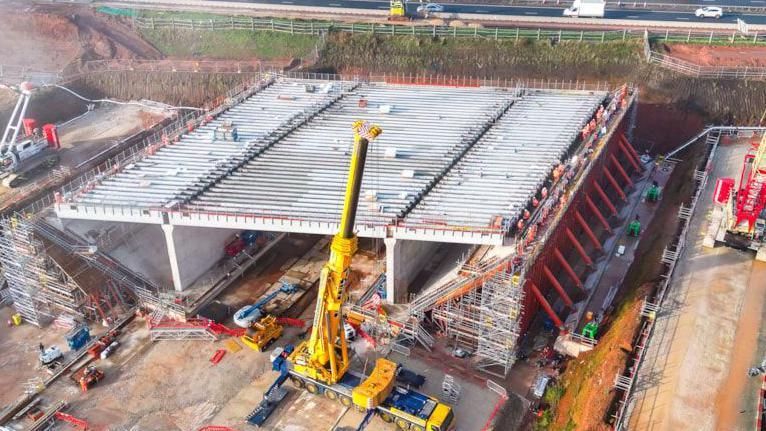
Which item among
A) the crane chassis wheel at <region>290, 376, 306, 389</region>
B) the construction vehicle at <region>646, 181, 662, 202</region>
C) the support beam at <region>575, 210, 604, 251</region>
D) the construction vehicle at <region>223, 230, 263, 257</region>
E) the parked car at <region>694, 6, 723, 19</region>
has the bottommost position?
the crane chassis wheel at <region>290, 376, 306, 389</region>

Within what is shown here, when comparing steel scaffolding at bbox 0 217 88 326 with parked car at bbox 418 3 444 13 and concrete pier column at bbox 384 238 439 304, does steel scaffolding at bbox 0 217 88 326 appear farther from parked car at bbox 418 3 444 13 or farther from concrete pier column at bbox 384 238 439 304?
parked car at bbox 418 3 444 13

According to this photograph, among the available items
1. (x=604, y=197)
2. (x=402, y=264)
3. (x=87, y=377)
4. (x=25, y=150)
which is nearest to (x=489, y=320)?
(x=402, y=264)

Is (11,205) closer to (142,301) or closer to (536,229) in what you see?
(142,301)

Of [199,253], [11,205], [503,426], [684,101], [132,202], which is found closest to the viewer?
[503,426]

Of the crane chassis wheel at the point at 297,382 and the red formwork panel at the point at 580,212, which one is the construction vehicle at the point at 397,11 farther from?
the crane chassis wheel at the point at 297,382

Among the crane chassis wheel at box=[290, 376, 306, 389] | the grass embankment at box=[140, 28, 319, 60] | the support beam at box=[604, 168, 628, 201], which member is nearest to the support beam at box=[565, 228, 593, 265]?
the support beam at box=[604, 168, 628, 201]

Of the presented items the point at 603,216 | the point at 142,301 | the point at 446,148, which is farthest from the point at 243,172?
the point at 603,216

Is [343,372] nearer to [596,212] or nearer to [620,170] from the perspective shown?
[596,212]
